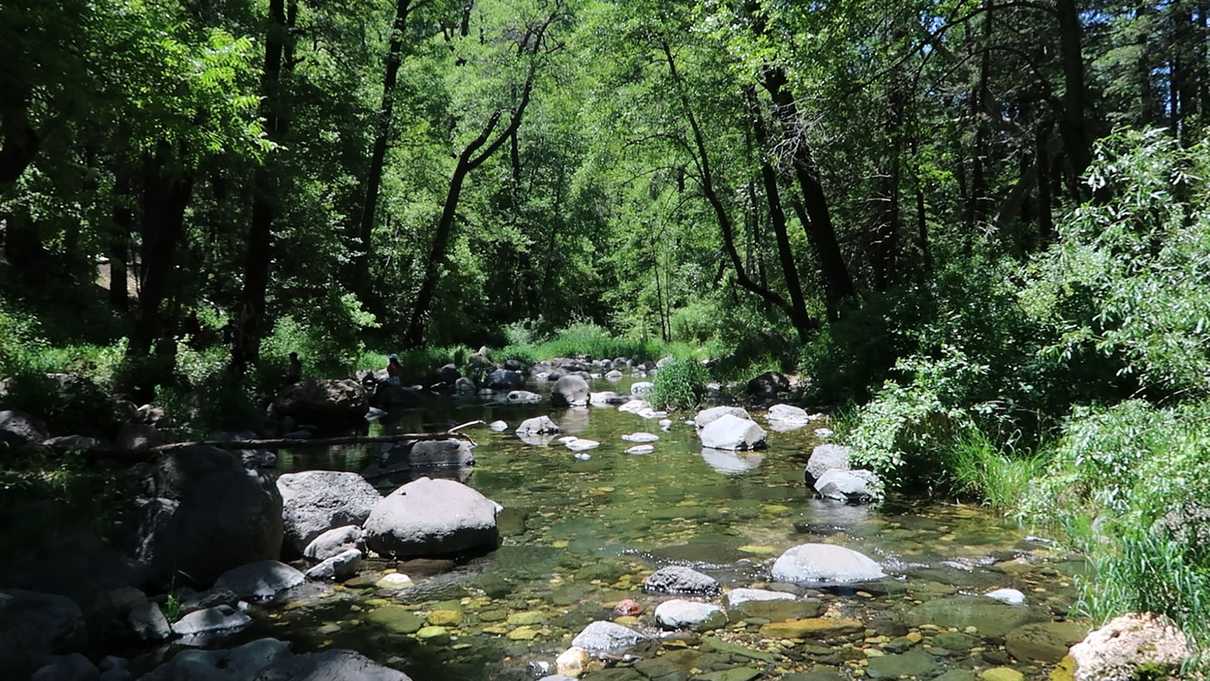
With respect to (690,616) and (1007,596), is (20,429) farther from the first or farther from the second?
(1007,596)

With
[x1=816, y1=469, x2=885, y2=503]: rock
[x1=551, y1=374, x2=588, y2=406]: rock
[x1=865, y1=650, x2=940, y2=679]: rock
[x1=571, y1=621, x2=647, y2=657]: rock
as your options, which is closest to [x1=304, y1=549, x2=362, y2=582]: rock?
[x1=571, y1=621, x2=647, y2=657]: rock

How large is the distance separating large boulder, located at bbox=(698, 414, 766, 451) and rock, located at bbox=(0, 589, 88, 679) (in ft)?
29.2

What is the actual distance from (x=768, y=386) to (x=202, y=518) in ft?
40.6

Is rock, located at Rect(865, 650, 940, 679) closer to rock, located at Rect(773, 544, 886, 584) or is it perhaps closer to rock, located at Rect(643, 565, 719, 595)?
rock, located at Rect(773, 544, 886, 584)

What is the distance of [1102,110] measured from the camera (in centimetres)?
2284

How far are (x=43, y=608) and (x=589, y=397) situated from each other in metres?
14.9

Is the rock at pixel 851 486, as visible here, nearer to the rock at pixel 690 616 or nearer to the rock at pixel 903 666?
the rock at pixel 690 616

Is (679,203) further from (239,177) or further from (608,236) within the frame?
(608,236)

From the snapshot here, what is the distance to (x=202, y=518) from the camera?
20.8 ft

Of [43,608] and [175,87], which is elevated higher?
[175,87]

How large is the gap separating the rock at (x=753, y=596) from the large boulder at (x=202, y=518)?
393 centimetres

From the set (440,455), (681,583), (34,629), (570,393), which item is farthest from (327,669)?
(570,393)

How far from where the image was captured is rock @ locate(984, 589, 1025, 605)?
17.8 feet

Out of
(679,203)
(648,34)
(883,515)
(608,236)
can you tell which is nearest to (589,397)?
(679,203)
